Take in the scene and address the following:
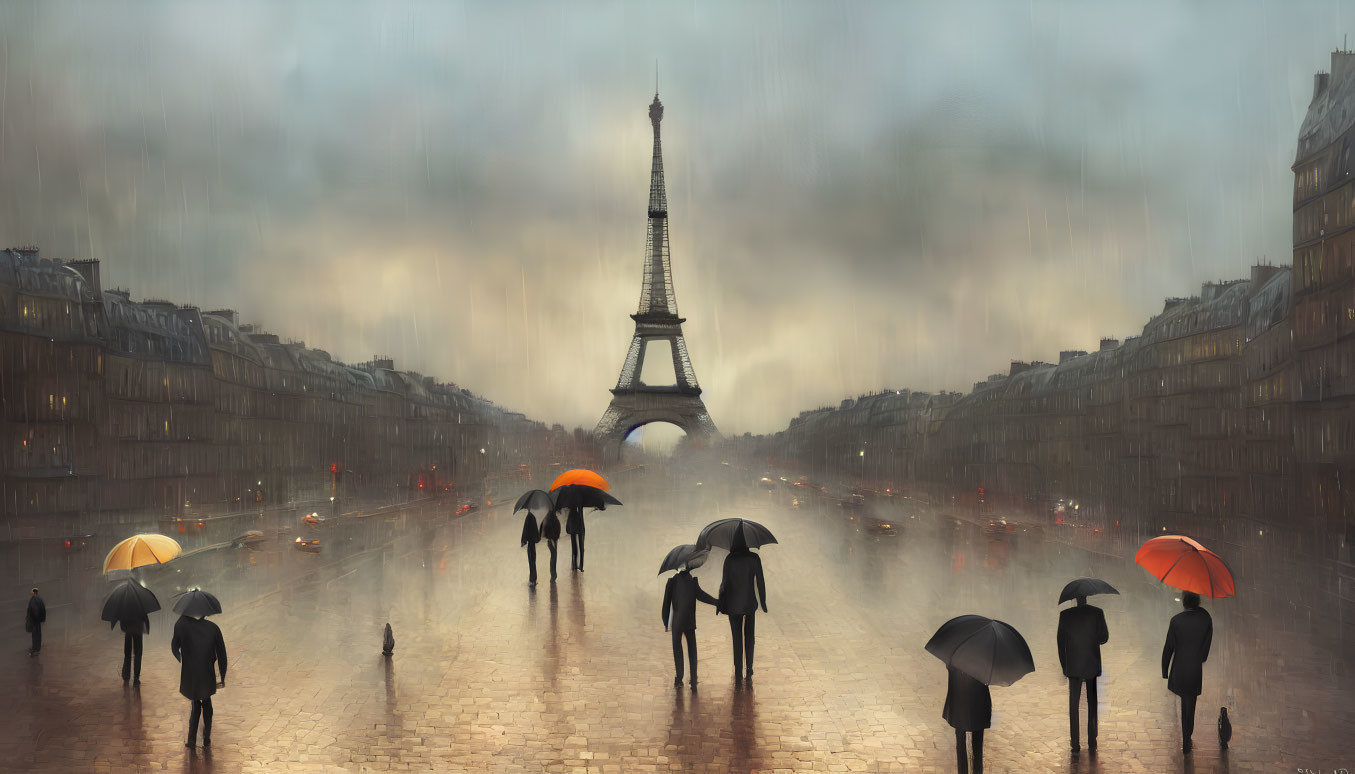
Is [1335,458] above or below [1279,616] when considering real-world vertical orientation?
above

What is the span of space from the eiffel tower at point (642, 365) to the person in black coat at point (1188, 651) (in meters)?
92.1

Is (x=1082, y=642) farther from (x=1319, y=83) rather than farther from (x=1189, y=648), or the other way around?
(x=1319, y=83)

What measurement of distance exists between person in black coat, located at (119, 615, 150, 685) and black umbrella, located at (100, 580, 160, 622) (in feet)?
0.21

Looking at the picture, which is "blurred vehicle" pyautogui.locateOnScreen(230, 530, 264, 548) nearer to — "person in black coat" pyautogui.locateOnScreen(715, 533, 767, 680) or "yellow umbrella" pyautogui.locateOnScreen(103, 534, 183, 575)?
"yellow umbrella" pyautogui.locateOnScreen(103, 534, 183, 575)

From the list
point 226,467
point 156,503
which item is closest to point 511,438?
point 226,467

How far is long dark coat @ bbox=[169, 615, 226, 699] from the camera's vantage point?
9969 mm

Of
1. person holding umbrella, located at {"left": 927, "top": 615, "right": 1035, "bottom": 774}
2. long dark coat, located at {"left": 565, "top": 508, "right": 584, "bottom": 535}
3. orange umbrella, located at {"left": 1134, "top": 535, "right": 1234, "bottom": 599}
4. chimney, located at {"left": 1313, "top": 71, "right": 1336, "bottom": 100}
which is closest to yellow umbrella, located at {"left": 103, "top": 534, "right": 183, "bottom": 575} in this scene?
long dark coat, located at {"left": 565, "top": 508, "right": 584, "bottom": 535}

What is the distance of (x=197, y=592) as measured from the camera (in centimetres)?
1023

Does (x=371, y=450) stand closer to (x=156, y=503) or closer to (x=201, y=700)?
(x=156, y=503)

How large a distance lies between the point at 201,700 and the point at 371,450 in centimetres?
7742

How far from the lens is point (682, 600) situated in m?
12.1

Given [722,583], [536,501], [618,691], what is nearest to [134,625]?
[618,691]

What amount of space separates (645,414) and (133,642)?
90526 millimetres

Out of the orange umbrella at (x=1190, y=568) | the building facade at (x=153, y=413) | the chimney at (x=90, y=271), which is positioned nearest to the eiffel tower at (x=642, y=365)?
the building facade at (x=153, y=413)
